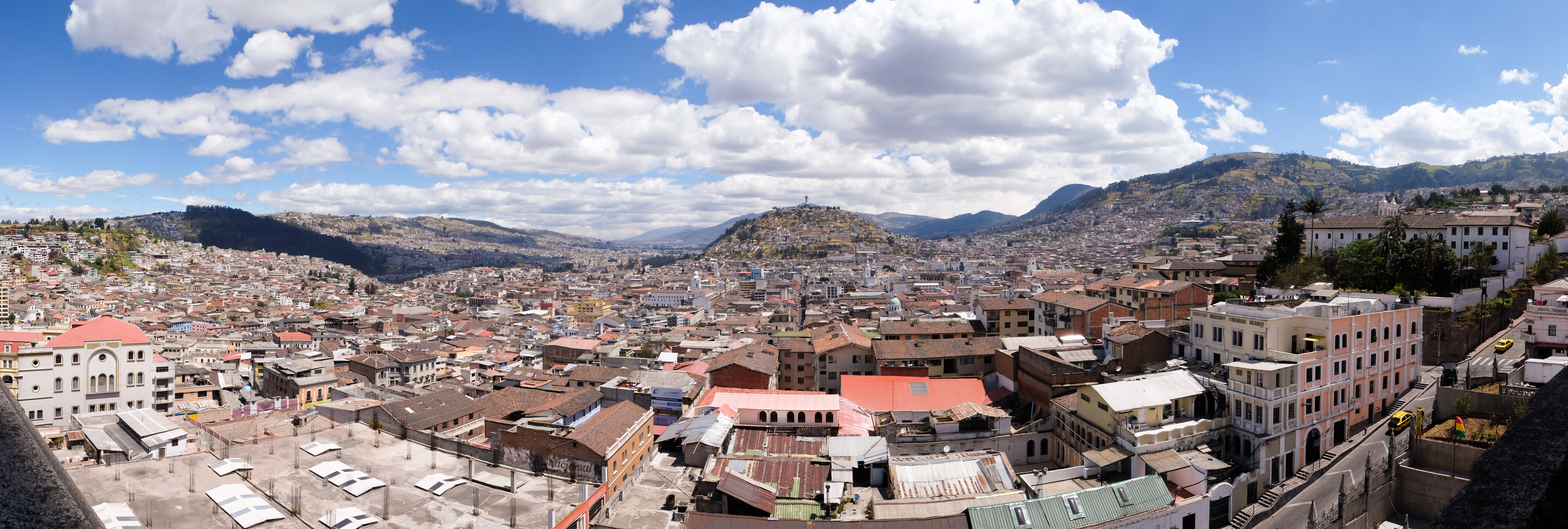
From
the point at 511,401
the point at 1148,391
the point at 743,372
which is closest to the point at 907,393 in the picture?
the point at 743,372

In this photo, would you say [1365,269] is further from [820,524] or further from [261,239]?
[261,239]

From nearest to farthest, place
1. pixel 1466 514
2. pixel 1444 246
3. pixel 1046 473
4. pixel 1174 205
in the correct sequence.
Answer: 1. pixel 1466 514
2. pixel 1046 473
3. pixel 1444 246
4. pixel 1174 205

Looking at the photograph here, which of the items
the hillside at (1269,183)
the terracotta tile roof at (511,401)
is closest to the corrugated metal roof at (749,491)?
the terracotta tile roof at (511,401)

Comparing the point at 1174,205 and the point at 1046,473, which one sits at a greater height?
the point at 1174,205

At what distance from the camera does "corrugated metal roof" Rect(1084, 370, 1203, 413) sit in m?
18.2

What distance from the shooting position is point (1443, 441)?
16844mm

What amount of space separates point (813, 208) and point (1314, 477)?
18057cm

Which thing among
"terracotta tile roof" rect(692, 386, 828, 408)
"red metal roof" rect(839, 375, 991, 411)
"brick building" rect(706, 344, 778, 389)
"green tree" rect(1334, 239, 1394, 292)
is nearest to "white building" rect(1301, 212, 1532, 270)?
"green tree" rect(1334, 239, 1394, 292)

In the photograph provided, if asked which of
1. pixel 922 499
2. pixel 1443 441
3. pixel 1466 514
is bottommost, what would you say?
pixel 922 499

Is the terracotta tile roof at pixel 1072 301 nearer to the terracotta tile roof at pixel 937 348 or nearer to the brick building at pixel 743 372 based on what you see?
the terracotta tile roof at pixel 937 348

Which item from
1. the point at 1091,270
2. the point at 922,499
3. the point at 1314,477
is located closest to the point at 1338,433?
the point at 1314,477

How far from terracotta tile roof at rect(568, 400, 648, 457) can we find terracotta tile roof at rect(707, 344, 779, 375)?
774 cm

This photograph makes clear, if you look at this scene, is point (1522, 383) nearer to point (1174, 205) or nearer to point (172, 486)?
point (172, 486)

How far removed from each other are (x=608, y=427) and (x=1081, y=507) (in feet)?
36.9
